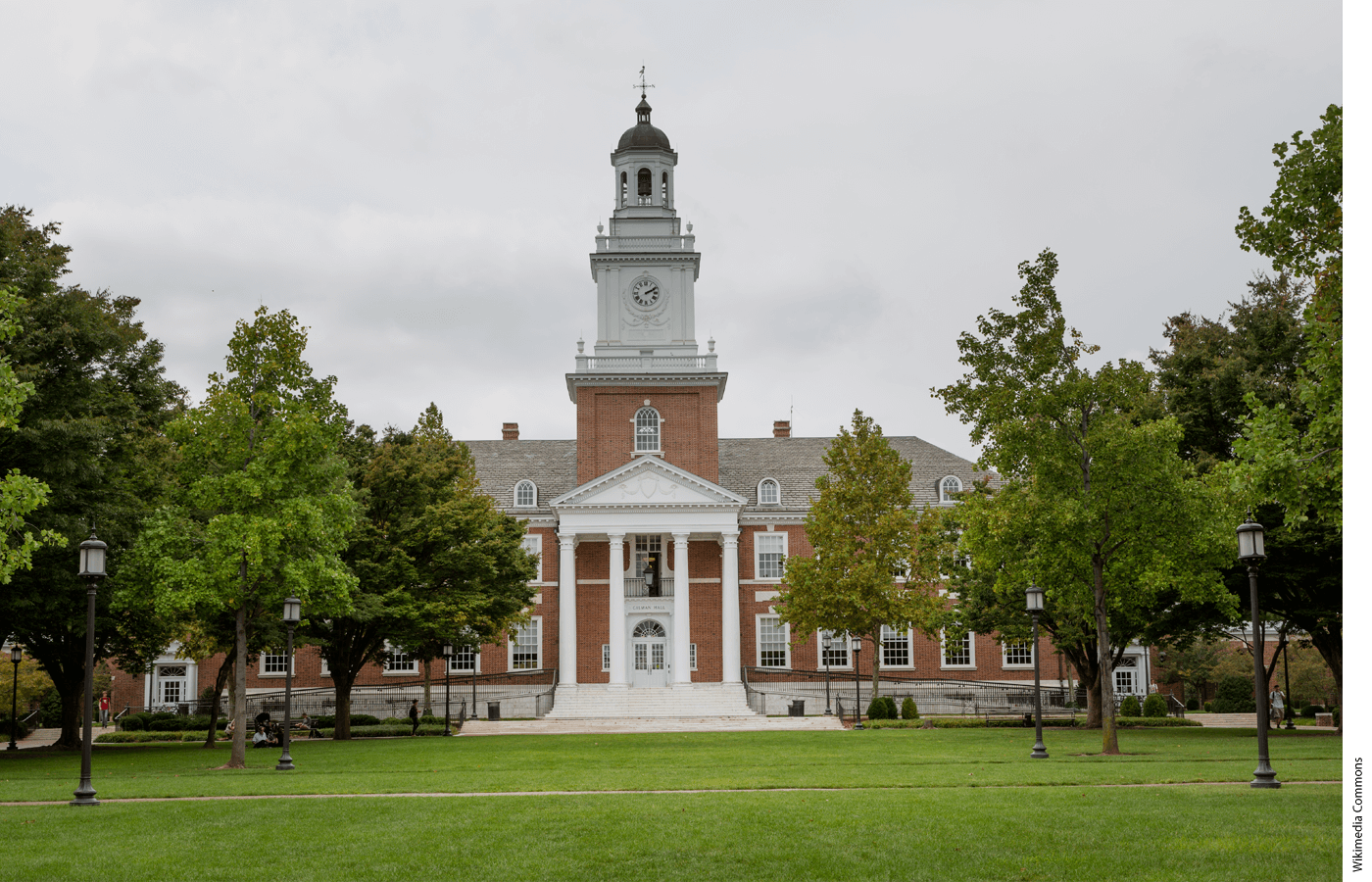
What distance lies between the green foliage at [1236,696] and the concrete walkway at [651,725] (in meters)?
18.5

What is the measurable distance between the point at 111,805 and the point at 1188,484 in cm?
1950

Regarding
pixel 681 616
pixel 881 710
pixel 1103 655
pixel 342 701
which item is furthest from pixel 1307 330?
pixel 681 616

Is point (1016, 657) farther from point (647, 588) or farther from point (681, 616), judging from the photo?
point (647, 588)

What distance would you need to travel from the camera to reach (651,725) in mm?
40219

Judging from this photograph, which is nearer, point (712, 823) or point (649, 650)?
point (712, 823)

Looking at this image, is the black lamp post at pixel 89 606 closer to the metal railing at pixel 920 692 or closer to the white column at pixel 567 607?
the metal railing at pixel 920 692

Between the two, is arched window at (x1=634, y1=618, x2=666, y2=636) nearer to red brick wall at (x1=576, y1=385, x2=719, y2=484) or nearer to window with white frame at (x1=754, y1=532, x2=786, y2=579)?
window with white frame at (x1=754, y1=532, x2=786, y2=579)

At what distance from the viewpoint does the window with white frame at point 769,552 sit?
55.1 meters

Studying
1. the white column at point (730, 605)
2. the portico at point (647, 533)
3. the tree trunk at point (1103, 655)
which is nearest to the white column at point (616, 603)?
the portico at point (647, 533)

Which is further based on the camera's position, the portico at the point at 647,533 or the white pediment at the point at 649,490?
the white pediment at the point at 649,490

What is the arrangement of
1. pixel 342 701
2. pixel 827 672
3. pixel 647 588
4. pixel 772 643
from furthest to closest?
pixel 772 643 → pixel 647 588 → pixel 827 672 → pixel 342 701

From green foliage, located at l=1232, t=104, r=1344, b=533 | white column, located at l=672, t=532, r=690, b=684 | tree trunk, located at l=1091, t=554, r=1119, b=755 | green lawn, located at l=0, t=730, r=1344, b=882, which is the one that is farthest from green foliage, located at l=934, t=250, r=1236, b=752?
white column, located at l=672, t=532, r=690, b=684

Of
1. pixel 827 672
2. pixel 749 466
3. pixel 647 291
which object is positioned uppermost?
pixel 647 291
